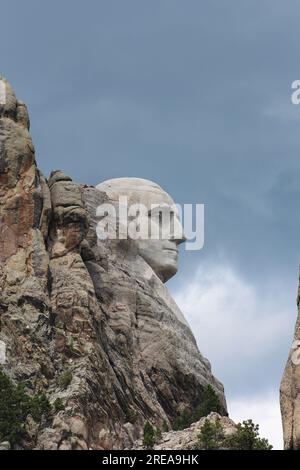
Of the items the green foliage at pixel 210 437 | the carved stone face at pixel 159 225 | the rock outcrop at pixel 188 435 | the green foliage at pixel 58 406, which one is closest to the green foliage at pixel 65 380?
the green foliage at pixel 58 406

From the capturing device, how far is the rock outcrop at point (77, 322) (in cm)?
8712

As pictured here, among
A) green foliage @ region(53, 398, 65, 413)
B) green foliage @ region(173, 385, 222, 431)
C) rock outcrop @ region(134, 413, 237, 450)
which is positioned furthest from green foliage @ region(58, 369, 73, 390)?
green foliage @ region(173, 385, 222, 431)

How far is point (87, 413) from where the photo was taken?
85.6 meters

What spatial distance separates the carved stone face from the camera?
353ft

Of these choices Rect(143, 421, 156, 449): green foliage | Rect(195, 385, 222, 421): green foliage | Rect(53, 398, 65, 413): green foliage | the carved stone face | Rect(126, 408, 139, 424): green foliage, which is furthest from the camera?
the carved stone face

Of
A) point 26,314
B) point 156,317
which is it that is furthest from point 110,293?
point 26,314

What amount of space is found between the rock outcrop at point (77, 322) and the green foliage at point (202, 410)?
87 centimetres

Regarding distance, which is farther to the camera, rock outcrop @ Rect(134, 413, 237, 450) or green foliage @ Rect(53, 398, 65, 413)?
green foliage @ Rect(53, 398, 65, 413)

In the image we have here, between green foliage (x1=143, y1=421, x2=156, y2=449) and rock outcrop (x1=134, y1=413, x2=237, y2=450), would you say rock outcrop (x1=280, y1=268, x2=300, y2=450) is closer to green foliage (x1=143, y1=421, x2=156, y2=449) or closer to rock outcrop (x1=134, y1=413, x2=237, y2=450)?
rock outcrop (x1=134, y1=413, x2=237, y2=450)

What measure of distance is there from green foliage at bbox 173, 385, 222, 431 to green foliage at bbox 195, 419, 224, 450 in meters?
7.14

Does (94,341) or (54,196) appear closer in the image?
(94,341)
